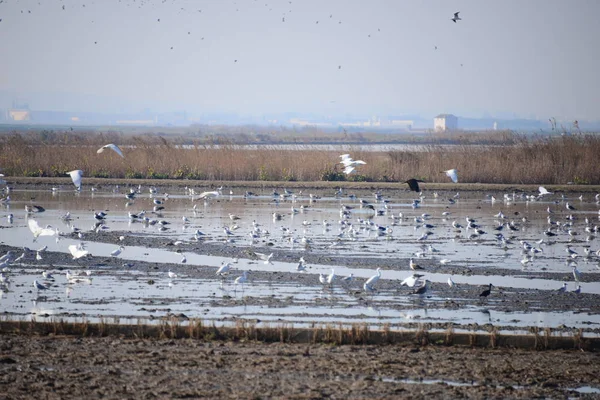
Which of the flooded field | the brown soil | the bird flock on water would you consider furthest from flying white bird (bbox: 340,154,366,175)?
the brown soil

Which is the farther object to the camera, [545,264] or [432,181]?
[432,181]

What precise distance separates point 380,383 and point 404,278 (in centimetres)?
721

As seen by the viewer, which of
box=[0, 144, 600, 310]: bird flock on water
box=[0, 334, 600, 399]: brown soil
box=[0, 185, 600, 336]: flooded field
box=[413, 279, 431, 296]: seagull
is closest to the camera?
box=[0, 334, 600, 399]: brown soil

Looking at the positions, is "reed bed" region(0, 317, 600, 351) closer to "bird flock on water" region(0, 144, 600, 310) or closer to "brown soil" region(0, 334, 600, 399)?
"brown soil" region(0, 334, 600, 399)

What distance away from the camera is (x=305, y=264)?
A: 59.0ft

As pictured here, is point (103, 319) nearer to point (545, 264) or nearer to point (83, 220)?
point (545, 264)

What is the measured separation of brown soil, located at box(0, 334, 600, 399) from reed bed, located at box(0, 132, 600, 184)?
2879 centimetres

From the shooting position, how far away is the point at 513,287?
1556cm

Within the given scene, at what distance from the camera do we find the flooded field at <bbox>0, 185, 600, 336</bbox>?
42.9 ft

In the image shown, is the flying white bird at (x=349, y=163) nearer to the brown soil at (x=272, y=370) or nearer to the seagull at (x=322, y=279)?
the seagull at (x=322, y=279)

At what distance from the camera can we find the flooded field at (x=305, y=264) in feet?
42.9

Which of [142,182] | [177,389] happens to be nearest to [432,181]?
[142,182]

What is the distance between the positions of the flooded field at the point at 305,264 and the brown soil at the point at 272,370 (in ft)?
4.16

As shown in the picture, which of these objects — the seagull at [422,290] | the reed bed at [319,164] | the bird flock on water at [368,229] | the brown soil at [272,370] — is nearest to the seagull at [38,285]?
the bird flock on water at [368,229]
